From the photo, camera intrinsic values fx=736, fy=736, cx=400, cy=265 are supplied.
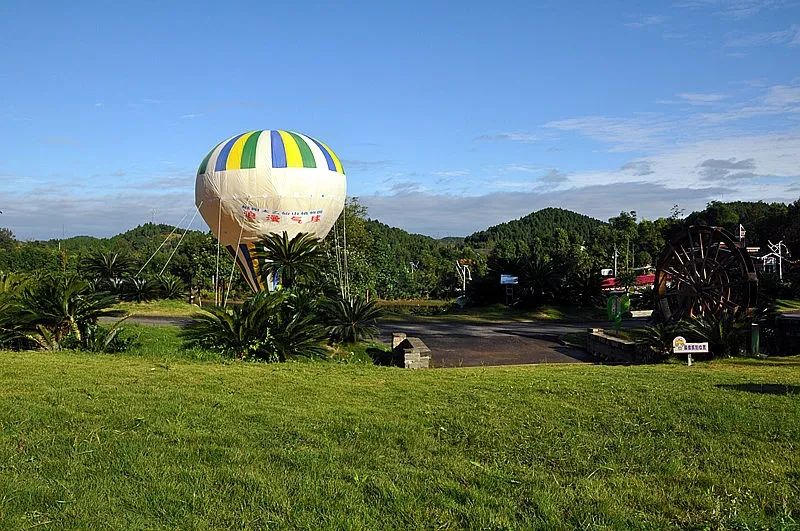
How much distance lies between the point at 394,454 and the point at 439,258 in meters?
68.1

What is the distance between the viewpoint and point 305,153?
76.7 feet

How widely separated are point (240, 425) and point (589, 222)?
12945 centimetres

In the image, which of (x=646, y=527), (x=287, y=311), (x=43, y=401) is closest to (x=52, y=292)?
(x=287, y=311)

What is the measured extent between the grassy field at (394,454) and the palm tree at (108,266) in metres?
22.3

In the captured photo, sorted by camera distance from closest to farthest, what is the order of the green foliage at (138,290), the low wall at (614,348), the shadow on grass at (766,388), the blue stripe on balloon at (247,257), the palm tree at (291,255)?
the shadow on grass at (766,388)
the low wall at (614,348)
the palm tree at (291,255)
the blue stripe on balloon at (247,257)
the green foliage at (138,290)

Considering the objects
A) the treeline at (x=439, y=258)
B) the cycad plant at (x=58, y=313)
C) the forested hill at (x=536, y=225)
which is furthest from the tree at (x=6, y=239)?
the forested hill at (x=536, y=225)

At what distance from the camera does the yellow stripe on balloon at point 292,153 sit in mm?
22906

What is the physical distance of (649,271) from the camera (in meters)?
50.9

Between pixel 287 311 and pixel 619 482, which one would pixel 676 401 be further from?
pixel 287 311

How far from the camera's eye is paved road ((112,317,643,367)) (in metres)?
18.1

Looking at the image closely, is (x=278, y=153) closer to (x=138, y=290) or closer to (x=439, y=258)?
(x=138, y=290)

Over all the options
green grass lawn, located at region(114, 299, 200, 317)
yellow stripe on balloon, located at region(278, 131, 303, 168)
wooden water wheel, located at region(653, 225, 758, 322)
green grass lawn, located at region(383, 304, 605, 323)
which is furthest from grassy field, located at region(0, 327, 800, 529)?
green grass lawn, located at region(383, 304, 605, 323)

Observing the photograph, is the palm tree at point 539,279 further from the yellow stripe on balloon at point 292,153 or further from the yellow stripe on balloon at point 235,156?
the yellow stripe on balloon at point 235,156

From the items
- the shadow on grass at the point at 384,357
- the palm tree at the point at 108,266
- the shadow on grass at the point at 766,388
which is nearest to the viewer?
the shadow on grass at the point at 766,388
